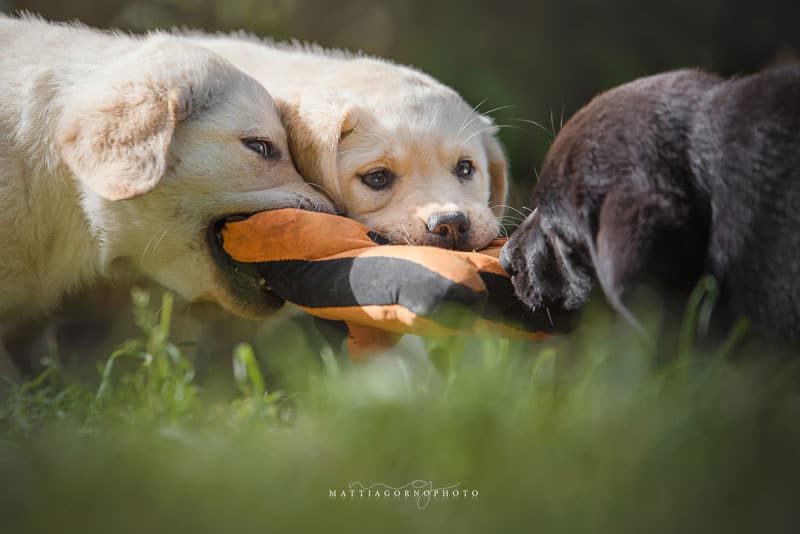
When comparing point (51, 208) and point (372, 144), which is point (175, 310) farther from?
point (372, 144)

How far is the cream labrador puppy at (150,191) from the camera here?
9.82 ft

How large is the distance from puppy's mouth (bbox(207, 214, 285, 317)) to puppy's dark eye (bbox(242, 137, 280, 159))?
0.81 feet

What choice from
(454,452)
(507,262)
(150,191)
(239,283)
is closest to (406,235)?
(507,262)

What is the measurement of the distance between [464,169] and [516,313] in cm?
100

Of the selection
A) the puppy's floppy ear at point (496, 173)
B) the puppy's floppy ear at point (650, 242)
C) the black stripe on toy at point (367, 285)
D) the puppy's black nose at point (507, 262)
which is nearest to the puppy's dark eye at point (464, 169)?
the puppy's floppy ear at point (496, 173)

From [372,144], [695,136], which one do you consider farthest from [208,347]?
[695,136]

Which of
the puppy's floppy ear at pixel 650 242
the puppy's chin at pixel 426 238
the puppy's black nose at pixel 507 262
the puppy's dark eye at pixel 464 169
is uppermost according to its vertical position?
the puppy's floppy ear at pixel 650 242

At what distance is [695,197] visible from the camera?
2238mm

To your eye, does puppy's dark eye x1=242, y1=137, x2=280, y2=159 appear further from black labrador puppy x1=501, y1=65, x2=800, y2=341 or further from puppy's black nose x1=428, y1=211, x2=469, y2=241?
black labrador puppy x1=501, y1=65, x2=800, y2=341

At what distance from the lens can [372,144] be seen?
10.7 ft

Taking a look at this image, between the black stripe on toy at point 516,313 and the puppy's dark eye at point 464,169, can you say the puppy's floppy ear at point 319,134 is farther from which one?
the black stripe on toy at point 516,313

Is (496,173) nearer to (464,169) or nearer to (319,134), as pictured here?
(464,169)

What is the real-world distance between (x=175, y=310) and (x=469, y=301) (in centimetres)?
150

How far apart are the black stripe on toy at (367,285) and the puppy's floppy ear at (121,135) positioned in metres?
0.46
